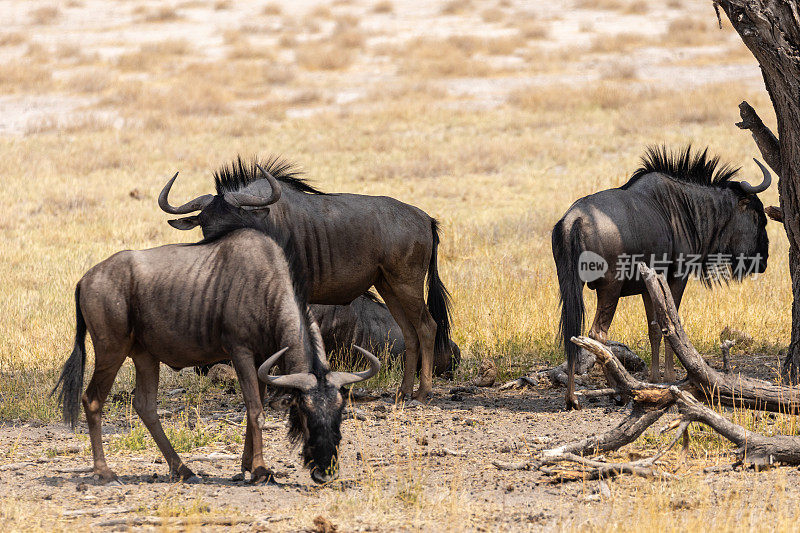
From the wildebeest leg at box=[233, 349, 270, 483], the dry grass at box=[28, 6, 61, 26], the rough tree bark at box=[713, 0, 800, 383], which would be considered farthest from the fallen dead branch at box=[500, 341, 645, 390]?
the dry grass at box=[28, 6, 61, 26]

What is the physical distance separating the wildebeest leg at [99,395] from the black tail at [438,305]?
10.3 ft

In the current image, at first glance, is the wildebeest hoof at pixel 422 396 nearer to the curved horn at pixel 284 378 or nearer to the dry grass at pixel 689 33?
the curved horn at pixel 284 378

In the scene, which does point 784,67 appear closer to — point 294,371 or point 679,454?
point 679,454

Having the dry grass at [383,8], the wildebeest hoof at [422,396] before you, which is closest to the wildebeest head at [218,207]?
the wildebeest hoof at [422,396]

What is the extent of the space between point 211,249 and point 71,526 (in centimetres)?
186

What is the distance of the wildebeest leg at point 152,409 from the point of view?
571 centimetres

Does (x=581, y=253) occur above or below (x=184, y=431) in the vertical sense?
above

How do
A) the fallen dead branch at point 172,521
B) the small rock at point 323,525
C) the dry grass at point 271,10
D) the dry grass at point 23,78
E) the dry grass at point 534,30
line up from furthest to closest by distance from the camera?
the dry grass at point 271,10 < the dry grass at point 534,30 < the dry grass at point 23,78 < the fallen dead branch at point 172,521 < the small rock at point 323,525

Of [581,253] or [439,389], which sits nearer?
[581,253]

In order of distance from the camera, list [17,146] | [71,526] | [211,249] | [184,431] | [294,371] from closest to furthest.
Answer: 1. [71,526]
2. [294,371]
3. [211,249]
4. [184,431]
5. [17,146]

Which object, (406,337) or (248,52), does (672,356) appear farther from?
(248,52)

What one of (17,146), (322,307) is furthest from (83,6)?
(322,307)

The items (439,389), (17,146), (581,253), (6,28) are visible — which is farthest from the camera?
(6,28)

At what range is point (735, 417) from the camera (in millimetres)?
6160
